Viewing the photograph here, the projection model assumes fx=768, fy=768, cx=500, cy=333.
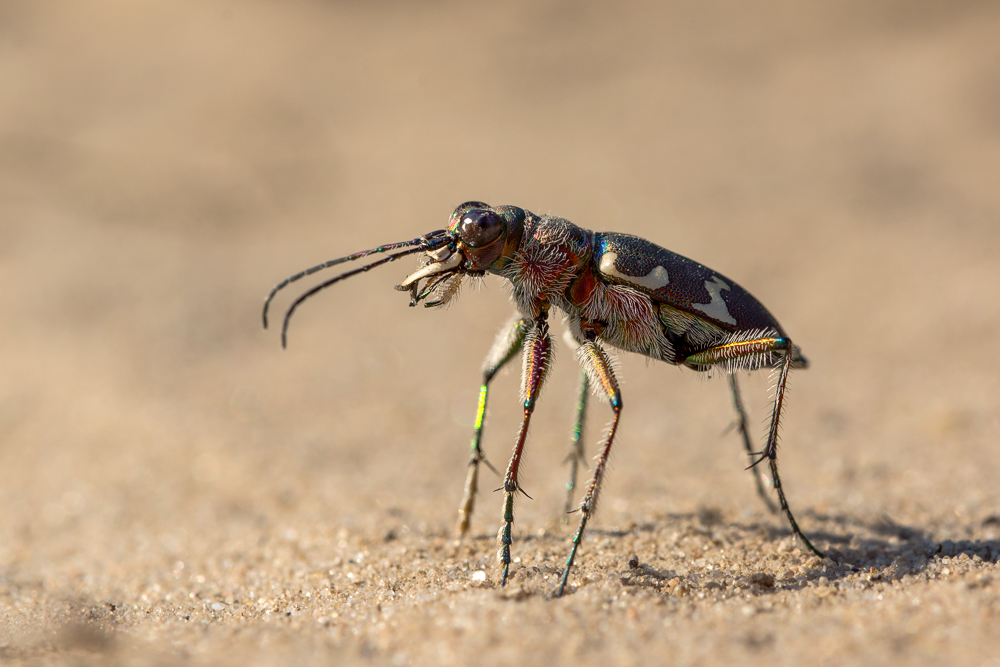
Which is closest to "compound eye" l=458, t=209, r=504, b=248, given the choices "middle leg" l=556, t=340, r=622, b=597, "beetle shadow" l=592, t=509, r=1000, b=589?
"middle leg" l=556, t=340, r=622, b=597

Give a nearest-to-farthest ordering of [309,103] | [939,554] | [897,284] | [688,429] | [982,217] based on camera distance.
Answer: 1. [939,554]
2. [688,429]
3. [897,284]
4. [982,217]
5. [309,103]

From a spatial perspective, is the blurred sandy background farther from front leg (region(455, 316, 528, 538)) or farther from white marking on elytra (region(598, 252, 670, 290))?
white marking on elytra (region(598, 252, 670, 290))

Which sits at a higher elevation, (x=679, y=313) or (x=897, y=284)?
(x=897, y=284)

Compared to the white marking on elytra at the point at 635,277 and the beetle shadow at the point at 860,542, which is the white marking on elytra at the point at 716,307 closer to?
the white marking on elytra at the point at 635,277

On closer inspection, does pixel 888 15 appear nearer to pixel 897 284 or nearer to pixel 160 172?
pixel 897 284

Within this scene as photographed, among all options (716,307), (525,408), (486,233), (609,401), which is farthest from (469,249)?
(716,307)

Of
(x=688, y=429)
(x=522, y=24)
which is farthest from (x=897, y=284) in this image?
(x=522, y=24)

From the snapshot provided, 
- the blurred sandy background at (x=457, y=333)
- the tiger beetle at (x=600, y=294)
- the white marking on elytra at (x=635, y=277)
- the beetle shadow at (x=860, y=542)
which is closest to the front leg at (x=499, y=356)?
the tiger beetle at (x=600, y=294)
